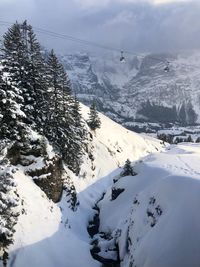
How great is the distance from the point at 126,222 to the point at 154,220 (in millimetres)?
7924

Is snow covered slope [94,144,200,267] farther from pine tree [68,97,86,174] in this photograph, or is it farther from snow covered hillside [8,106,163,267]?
pine tree [68,97,86,174]

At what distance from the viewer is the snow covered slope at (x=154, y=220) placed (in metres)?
32.0

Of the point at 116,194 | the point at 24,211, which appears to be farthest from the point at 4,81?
the point at 116,194

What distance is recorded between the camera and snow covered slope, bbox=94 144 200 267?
105 ft

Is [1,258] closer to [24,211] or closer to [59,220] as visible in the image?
[24,211]

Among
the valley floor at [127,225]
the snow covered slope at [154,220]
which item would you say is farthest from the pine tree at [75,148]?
the snow covered slope at [154,220]

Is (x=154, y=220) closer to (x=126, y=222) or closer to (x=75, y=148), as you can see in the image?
(x=126, y=222)

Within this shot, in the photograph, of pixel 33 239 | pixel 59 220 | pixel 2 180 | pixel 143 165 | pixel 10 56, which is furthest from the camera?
pixel 143 165

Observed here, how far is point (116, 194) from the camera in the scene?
193 feet

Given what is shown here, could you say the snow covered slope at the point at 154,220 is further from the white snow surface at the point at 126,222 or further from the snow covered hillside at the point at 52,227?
the snow covered hillside at the point at 52,227

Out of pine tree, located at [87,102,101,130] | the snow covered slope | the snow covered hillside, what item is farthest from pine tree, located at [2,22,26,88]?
pine tree, located at [87,102,101,130]

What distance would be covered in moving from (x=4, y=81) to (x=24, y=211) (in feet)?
Answer: 40.4

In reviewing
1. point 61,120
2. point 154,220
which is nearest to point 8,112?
point 154,220

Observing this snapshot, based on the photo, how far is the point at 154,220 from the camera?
39438mm
